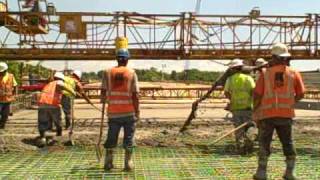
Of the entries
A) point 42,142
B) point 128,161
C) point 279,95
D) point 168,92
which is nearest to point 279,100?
point 279,95

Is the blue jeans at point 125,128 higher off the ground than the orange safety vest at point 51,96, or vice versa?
the orange safety vest at point 51,96

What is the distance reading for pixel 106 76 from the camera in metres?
7.82

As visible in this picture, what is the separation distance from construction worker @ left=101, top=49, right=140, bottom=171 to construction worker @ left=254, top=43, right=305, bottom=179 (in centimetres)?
176

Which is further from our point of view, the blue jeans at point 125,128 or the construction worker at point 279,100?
the blue jeans at point 125,128

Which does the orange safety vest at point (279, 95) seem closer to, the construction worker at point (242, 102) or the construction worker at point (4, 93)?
the construction worker at point (242, 102)

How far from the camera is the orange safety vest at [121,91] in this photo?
770 centimetres

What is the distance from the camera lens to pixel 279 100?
6910 millimetres

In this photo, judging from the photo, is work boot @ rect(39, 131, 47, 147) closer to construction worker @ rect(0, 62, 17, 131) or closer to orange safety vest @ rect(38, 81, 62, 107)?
orange safety vest @ rect(38, 81, 62, 107)

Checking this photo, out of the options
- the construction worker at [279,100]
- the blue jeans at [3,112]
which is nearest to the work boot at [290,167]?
the construction worker at [279,100]

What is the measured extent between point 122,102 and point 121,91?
0.50 feet

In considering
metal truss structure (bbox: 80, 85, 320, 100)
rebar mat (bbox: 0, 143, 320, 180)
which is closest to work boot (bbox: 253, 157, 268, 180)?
rebar mat (bbox: 0, 143, 320, 180)

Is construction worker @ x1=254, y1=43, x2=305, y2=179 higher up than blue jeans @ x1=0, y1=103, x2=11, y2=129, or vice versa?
construction worker @ x1=254, y1=43, x2=305, y2=179

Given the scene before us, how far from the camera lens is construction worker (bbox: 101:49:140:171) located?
7.71 m

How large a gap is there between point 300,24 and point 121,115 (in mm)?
14825
